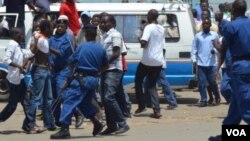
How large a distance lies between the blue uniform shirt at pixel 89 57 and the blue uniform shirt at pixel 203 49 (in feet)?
16.2

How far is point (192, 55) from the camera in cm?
1622

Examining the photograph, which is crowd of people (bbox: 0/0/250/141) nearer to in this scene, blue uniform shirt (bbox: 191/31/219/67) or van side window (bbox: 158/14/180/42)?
blue uniform shirt (bbox: 191/31/219/67)

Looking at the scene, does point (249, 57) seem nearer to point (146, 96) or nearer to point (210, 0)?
point (146, 96)

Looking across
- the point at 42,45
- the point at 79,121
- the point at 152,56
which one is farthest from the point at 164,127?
the point at 42,45

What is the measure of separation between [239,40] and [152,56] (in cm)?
409

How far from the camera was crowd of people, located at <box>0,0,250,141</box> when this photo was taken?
10.5 meters

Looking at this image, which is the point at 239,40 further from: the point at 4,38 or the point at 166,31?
the point at 4,38

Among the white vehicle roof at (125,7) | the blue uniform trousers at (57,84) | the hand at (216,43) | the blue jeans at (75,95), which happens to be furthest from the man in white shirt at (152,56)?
the blue jeans at (75,95)

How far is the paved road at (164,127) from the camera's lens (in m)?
11.8

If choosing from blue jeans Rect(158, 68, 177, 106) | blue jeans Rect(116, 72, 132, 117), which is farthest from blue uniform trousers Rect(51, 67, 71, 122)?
blue jeans Rect(158, 68, 177, 106)

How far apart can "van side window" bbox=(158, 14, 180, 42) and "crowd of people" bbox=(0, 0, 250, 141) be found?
82.7 inches

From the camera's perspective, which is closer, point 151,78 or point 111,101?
point 111,101

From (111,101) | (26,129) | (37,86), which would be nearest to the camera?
(111,101)

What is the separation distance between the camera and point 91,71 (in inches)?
450
